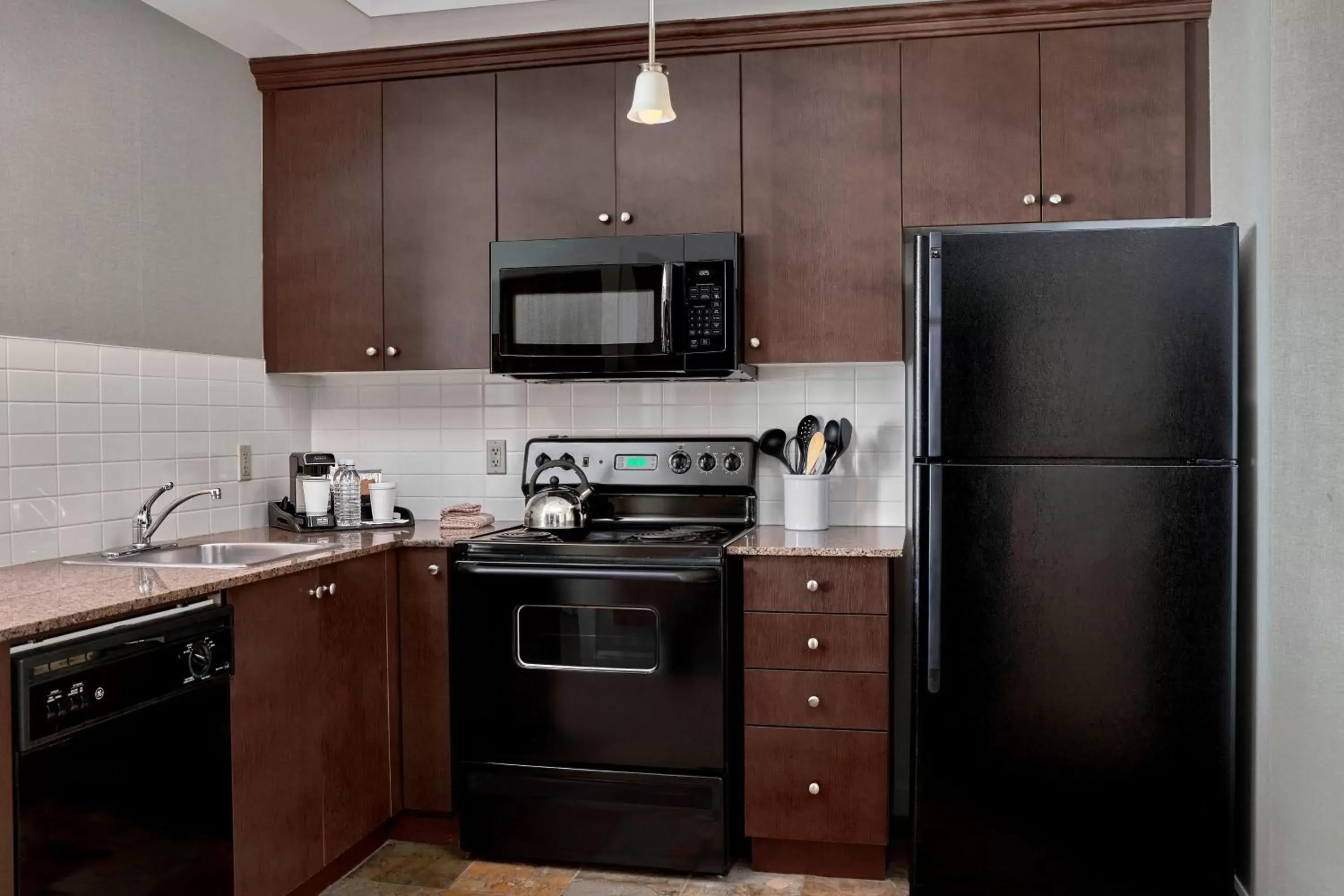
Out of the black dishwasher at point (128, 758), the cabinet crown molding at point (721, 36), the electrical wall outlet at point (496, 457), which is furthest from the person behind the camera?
the electrical wall outlet at point (496, 457)

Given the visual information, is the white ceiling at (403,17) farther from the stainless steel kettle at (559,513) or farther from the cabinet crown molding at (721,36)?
the stainless steel kettle at (559,513)

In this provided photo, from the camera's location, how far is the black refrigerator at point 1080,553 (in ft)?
7.70

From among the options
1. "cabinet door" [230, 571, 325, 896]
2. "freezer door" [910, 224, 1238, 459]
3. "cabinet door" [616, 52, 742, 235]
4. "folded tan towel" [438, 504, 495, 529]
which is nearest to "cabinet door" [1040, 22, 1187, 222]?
"freezer door" [910, 224, 1238, 459]

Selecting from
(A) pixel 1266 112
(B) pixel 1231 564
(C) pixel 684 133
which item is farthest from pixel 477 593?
(A) pixel 1266 112

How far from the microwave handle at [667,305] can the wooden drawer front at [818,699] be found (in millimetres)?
915

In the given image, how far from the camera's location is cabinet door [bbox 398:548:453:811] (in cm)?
285

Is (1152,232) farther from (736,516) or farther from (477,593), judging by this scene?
(477,593)

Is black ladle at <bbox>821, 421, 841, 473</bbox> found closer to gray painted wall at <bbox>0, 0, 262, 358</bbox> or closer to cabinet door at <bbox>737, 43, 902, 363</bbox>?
cabinet door at <bbox>737, 43, 902, 363</bbox>

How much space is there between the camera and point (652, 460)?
10.5 ft

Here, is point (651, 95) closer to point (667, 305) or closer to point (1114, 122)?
point (667, 305)

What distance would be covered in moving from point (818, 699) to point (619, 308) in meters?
1.18

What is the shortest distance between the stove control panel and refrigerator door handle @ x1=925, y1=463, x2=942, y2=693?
799 millimetres

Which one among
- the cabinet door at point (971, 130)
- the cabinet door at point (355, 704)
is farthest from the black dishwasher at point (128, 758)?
the cabinet door at point (971, 130)

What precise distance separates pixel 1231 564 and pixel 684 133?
69.2 inches
